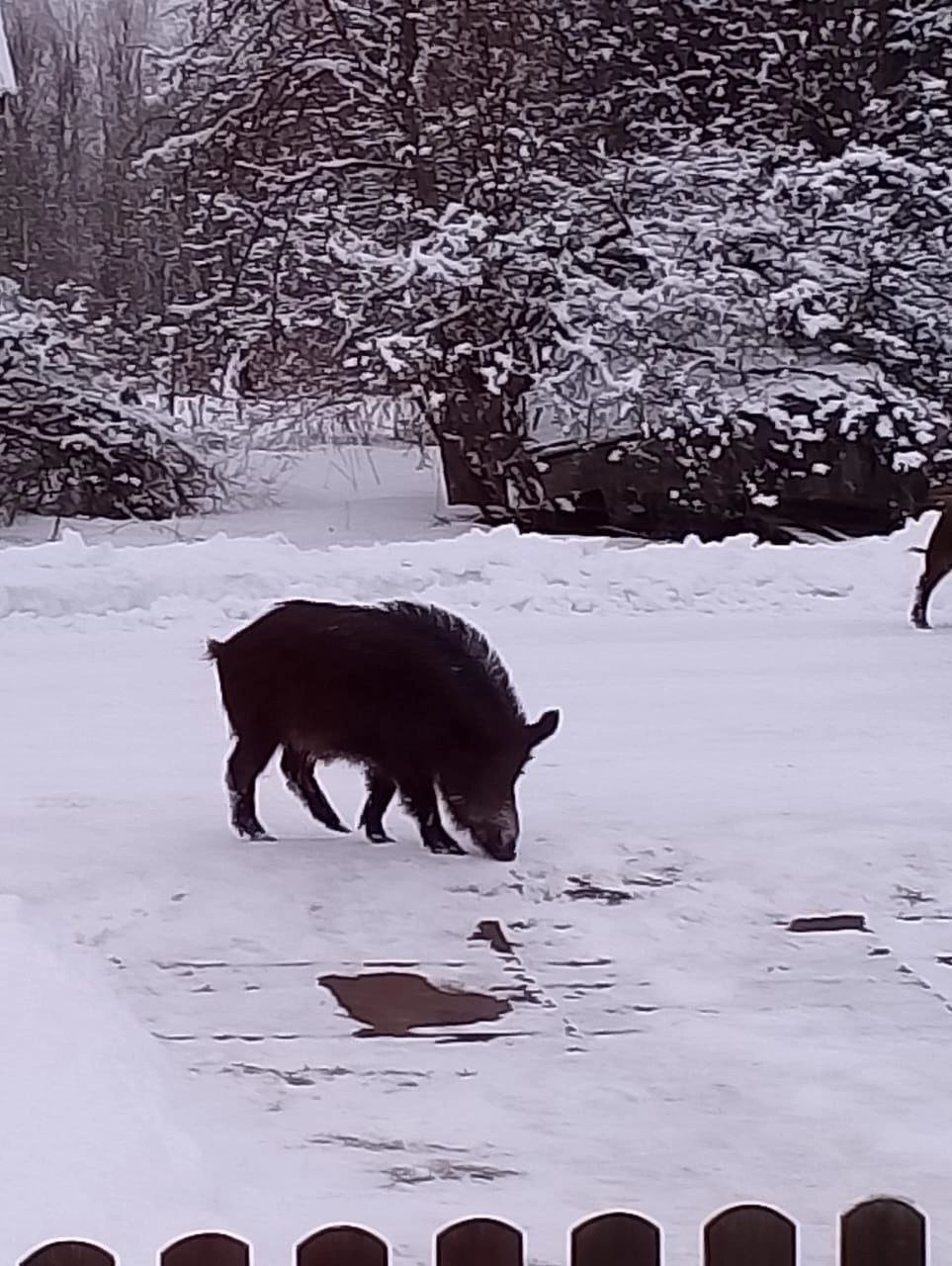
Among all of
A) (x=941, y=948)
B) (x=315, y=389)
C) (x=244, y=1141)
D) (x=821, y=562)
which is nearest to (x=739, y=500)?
(x=315, y=389)

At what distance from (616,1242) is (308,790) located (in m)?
4.18

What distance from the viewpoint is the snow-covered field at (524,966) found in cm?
362

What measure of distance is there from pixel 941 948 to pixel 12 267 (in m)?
17.1

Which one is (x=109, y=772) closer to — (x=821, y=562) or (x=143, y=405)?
(x=821, y=562)

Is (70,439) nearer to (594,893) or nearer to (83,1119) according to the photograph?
(594,893)

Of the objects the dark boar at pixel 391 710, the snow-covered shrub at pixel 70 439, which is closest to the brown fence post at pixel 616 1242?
the dark boar at pixel 391 710

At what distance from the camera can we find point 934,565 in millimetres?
10078

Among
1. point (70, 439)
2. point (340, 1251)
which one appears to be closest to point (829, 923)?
point (340, 1251)

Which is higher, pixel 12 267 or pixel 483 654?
pixel 12 267

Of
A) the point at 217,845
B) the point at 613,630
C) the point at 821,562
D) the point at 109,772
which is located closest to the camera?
the point at 217,845

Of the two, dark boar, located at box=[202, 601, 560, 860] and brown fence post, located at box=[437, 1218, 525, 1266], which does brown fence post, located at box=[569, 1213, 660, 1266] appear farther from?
dark boar, located at box=[202, 601, 560, 860]

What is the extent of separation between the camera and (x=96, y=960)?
488cm

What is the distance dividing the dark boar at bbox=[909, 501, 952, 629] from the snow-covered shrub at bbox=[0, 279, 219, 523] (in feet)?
32.0

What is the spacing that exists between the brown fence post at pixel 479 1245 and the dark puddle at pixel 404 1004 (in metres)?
2.30
